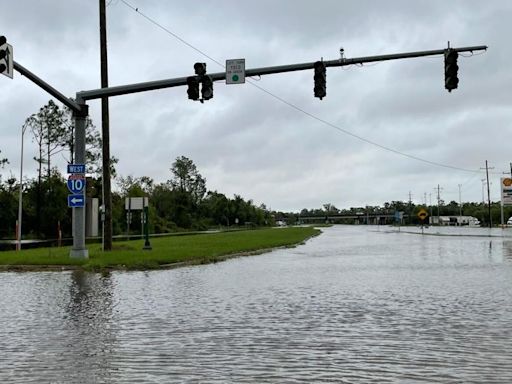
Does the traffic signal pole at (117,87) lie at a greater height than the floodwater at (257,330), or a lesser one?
greater

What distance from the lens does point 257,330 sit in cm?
916

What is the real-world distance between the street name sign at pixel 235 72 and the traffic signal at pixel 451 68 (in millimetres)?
6523

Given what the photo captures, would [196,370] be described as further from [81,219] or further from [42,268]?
[81,219]

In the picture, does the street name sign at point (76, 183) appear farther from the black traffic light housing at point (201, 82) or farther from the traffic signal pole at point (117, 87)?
the black traffic light housing at point (201, 82)

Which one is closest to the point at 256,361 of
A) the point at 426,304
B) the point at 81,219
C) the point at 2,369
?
the point at 2,369

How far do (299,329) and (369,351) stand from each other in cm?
176

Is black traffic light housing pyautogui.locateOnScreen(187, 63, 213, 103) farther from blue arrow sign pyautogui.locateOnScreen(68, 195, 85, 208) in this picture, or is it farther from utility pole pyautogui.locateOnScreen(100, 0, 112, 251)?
utility pole pyautogui.locateOnScreen(100, 0, 112, 251)

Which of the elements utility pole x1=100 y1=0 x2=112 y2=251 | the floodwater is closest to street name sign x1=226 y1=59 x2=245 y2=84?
the floodwater

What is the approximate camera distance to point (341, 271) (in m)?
20.1

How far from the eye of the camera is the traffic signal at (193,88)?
20000 millimetres

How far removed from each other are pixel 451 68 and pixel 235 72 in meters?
6.93

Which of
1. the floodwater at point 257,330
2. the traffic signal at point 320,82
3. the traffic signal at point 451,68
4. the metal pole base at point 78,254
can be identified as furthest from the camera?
the metal pole base at point 78,254

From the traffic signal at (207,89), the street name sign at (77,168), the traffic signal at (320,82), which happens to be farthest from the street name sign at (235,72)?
the street name sign at (77,168)

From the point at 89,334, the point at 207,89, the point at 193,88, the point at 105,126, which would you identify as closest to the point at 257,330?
the point at 89,334
